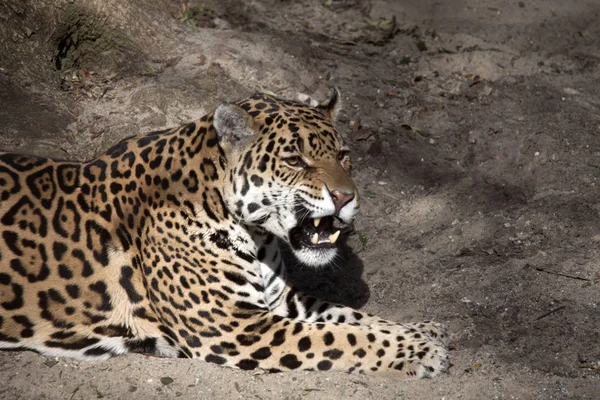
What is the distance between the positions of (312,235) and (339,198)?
1.82ft

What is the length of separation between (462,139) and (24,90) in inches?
213

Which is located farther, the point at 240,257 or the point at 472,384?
the point at 240,257

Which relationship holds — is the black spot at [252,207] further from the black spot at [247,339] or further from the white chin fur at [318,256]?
the black spot at [247,339]

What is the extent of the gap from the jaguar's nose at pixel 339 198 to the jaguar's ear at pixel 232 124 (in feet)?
2.84

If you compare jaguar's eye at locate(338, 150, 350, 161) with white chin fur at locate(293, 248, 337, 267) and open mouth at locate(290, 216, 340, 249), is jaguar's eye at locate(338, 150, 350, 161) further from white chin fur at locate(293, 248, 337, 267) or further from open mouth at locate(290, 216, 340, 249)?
white chin fur at locate(293, 248, 337, 267)

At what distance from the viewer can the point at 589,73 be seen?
39.3ft

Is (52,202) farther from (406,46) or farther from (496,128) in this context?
(406,46)

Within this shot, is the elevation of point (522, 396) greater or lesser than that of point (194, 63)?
lesser

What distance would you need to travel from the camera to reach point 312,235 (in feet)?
23.2

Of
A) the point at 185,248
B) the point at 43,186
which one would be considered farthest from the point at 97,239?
the point at 185,248

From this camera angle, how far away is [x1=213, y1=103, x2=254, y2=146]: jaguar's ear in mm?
6750

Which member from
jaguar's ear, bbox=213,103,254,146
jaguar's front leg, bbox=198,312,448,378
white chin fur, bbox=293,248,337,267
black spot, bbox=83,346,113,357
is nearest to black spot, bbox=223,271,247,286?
jaguar's front leg, bbox=198,312,448,378

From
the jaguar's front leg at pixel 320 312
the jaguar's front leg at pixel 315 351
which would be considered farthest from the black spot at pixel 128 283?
the jaguar's front leg at pixel 320 312

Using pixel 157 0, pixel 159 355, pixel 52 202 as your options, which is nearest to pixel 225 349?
pixel 159 355
